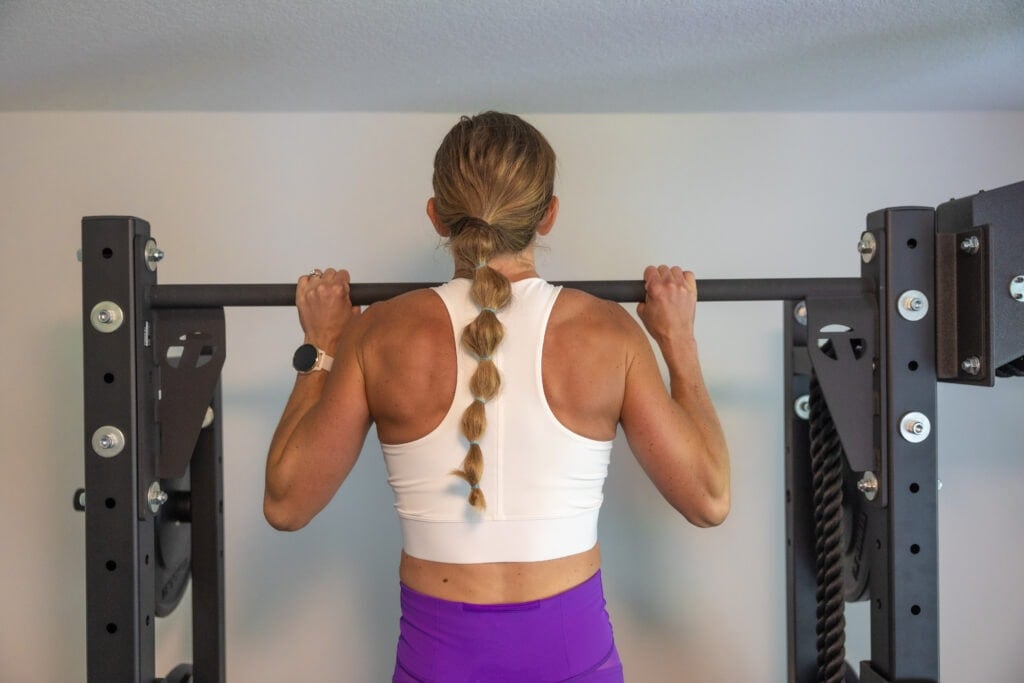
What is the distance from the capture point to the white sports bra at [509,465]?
1182 millimetres

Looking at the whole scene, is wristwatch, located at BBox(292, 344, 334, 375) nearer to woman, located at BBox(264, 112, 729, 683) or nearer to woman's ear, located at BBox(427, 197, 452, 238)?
woman, located at BBox(264, 112, 729, 683)

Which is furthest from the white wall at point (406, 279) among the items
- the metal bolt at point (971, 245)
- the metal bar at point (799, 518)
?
the metal bolt at point (971, 245)

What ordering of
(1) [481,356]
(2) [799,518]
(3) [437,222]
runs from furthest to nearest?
(2) [799,518] < (3) [437,222] < (1) [481,356]

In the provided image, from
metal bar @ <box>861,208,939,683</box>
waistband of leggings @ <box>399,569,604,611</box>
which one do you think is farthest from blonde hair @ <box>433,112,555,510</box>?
metal bar @ <box>861,208,939,683</box>

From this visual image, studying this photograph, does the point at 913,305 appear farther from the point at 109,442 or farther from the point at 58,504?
the point at 58,504

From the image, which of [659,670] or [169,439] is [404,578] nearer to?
[169,439]

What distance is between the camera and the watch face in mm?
1321

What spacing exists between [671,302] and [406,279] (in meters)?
0.93

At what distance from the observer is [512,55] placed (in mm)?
1676

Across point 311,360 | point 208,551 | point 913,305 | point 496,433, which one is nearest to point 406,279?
point 311,360

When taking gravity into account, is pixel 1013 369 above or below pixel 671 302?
below

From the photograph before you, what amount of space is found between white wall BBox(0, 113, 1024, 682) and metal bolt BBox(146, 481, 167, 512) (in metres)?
0.73

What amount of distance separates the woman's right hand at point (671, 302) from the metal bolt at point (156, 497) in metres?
0.92

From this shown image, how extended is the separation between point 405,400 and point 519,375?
7.2 inches
